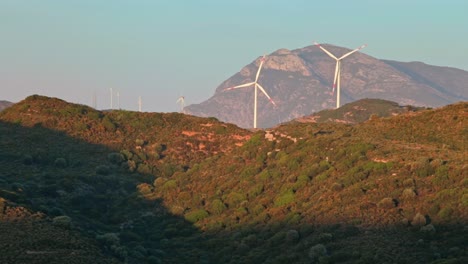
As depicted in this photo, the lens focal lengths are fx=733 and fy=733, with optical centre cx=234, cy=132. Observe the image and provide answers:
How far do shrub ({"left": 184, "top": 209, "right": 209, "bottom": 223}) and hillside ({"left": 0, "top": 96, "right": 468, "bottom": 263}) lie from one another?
147 mm

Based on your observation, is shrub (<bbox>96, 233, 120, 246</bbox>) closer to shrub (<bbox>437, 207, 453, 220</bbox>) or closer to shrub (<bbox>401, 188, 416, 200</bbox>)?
shrub (<bbox>401, 188, 416, 200</bbox>)

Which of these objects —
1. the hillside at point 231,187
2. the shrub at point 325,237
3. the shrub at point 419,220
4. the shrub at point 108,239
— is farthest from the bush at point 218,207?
the shrub at point 419,220

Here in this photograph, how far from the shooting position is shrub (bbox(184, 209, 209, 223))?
95500 mm

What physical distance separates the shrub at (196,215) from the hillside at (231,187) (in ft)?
0.48

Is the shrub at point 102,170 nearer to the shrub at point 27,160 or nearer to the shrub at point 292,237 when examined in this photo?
the shrub at point 27,160

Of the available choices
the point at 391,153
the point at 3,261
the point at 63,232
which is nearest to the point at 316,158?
the point at 391,153

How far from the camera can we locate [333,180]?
3659 inches

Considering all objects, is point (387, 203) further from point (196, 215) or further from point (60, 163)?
point (60, 163)

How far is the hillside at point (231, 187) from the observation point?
69250 mm

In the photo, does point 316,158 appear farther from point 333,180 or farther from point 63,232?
point 63,232

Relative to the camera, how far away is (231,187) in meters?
108

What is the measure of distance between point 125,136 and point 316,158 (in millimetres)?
51589

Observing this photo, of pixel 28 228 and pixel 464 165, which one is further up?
pixel 464 165

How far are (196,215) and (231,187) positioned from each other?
1257 cm
